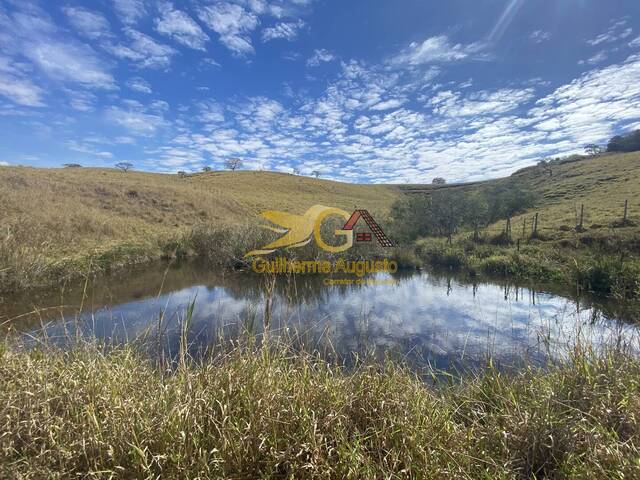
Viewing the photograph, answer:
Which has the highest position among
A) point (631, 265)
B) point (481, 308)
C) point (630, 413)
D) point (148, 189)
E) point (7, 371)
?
point (148, 189)

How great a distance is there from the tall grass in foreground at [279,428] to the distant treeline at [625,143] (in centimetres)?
8321

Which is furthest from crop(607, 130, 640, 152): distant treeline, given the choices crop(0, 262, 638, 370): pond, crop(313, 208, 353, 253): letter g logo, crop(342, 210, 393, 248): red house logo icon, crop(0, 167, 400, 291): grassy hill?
crop(0, 262, 638, 370): pond

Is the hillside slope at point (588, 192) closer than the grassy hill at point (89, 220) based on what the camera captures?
No

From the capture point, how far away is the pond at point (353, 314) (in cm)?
586

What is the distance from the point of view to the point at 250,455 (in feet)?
7.43

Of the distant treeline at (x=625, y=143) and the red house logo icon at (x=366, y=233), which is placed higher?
the distant treeline at (x=625, y=143)

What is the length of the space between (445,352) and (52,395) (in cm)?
642

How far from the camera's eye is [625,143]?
64312mm

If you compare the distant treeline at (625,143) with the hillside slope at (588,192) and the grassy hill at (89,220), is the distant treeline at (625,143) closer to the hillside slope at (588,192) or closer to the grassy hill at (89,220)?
the hillside slope at (588,192)

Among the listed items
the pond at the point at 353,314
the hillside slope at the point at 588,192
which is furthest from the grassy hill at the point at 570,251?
the pond at the point at 353,314

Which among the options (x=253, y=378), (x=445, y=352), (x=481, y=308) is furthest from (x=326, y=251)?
(x=253, y=378)

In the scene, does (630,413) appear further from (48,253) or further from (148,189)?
(148,189)

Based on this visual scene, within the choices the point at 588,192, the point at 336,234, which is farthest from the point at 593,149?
the point at 336,234

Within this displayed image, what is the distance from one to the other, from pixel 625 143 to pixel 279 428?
9029 cm
